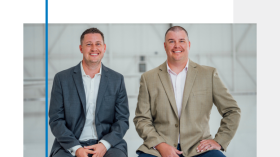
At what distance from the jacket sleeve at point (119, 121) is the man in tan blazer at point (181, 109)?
0.13m

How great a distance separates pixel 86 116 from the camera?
1916mm

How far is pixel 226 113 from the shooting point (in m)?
1.86

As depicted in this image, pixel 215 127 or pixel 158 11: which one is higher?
pixel 158 11

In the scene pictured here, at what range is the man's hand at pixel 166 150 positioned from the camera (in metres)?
1.77

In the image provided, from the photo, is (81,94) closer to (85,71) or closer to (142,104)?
(85,71)

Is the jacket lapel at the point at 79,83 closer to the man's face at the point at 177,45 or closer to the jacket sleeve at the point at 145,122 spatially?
the jacket sleeve at the point at 145,122

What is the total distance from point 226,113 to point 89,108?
3.30 ft

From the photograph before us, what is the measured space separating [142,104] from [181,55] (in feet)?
1.51

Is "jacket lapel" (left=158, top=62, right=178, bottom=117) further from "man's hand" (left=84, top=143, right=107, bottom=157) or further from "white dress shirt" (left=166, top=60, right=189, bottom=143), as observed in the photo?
"man's hand" (left=84, top=143, right=107, bottom=157)

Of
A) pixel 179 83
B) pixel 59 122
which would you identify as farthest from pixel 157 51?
pixel 59 122

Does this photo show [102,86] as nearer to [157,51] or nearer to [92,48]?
[92,48]

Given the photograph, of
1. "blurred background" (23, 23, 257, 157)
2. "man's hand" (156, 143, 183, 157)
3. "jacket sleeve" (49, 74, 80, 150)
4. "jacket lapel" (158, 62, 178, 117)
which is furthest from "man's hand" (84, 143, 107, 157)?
"blurred background" (23, 23, 257, 157)
